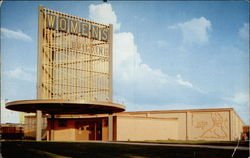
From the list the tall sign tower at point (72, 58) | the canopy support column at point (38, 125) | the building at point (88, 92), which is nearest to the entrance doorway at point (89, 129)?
the building at point (88, 92)

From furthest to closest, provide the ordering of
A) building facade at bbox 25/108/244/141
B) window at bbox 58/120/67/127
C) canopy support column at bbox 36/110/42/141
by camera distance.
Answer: window at bbox 58/120/67/127, building facade at bbox 25/108/244/141, canopy support column at bbox 36/110/42/141

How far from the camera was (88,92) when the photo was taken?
157 ft

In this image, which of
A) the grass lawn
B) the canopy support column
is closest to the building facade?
the canopy support column

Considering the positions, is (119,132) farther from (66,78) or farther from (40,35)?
(40,35)

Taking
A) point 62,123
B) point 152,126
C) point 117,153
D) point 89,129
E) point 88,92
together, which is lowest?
point 89,129

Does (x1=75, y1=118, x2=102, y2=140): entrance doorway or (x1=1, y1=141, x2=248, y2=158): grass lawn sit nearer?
(x1=1, y1=141, x2=248, y2=158): grass lawn

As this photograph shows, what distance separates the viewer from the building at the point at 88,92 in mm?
43969

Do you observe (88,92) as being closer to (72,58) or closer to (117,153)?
(72,58)

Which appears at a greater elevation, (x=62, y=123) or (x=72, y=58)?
(x=72, y=58)

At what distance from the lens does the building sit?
144 ft

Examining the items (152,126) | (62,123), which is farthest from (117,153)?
(62,123)

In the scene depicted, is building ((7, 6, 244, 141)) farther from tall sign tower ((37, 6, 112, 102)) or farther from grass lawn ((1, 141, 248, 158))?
grass lawn ((1, 141, 248, 158))

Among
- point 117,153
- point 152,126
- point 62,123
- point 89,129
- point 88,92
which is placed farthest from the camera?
point 88,92

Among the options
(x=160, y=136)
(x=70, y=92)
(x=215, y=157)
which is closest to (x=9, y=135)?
(x=70, y=92)
